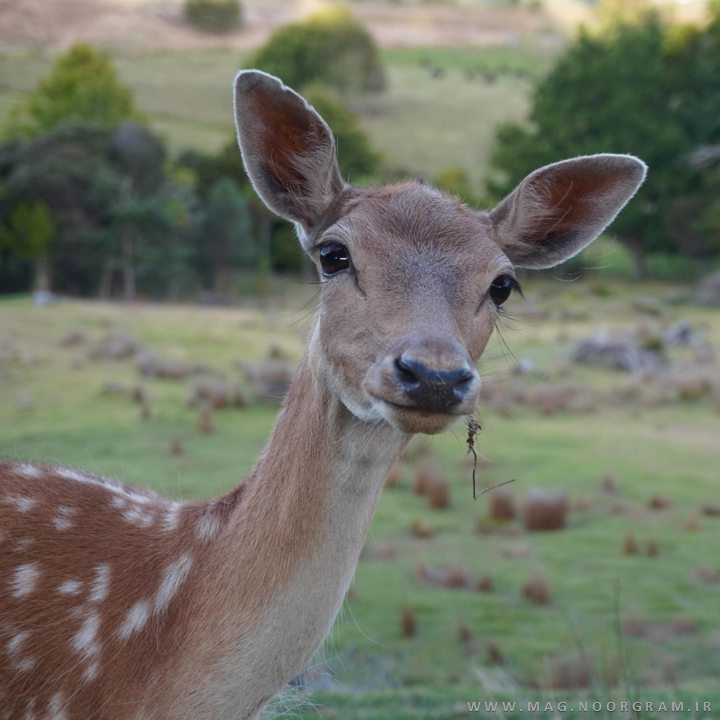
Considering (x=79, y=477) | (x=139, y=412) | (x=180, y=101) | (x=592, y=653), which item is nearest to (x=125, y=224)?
(x=139, y=412)

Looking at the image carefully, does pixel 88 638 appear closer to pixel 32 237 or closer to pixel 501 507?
pixel 501 507

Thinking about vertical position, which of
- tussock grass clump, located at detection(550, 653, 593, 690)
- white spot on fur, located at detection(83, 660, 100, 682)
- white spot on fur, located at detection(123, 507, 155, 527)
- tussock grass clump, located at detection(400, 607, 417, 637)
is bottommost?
tussock grass clump, located at detection(400, 607, 417, 637)

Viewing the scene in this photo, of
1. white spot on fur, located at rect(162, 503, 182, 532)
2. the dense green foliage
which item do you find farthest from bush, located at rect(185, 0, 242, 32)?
white spot on fur, located at rect(162, 503, 182, 532)

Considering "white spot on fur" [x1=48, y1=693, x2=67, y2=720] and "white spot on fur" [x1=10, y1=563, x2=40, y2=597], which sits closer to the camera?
"white spot on fur" [x1=48, y1=693, x2=67, y2=720]

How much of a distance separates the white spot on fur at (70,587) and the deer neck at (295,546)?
51cm

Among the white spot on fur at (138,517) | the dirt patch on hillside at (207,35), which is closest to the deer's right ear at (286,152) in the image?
the white spot on fur at (138,517)

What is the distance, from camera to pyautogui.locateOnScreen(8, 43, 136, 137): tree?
97.9ft

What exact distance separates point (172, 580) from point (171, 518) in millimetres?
349

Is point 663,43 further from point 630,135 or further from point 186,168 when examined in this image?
point 186,168

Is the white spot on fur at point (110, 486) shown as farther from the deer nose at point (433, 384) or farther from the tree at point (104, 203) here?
the tree at point (104, 203)

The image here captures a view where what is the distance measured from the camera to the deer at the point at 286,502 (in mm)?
3004

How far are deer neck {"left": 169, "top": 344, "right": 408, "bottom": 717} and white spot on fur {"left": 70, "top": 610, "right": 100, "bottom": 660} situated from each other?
15.3 inches

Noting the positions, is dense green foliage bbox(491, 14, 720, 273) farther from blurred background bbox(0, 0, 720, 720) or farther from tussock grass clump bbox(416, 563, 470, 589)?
tussock grass clump bbox(416, 563, 470, 589)

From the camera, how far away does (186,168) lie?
32.4 m
